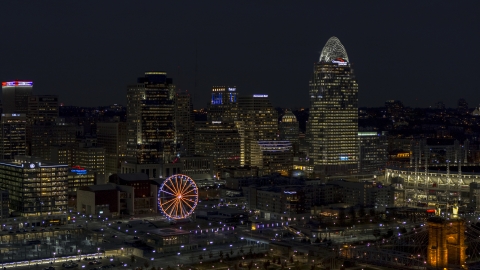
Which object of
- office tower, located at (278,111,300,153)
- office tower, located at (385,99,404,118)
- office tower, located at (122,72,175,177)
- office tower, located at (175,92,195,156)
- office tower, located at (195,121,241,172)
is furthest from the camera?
office tower, located at (385,99,404,118)

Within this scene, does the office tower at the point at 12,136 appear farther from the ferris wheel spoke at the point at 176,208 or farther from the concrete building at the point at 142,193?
the ferris wheel spoke at the point at 176,208

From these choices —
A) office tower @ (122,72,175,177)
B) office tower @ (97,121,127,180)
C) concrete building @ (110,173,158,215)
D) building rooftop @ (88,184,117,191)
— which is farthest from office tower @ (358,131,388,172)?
building rooftop @ (88,184,117,191)

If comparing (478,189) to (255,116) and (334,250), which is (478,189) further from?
(255,116)

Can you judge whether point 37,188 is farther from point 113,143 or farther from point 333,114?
point 333,114

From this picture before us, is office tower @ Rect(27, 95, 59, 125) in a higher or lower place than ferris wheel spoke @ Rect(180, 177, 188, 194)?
higher

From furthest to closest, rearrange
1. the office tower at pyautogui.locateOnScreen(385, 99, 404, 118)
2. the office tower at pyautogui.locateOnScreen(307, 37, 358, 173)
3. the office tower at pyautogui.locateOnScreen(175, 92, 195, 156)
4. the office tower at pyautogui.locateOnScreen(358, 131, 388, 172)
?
the office tower at pyautogui.locateOnScreen(385, 99, 404, 118) → the office tower at pyautogui.locateOnScreen(175, 92, 195, 156) → the office tower at pyautogui.locateOnScreen(358, 131, 388, 172) → the office tower at pyautogui.locateOnScreen(307, 37, 358, 173)

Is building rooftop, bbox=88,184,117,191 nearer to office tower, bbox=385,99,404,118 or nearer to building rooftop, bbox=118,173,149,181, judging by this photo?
building rooftop, bbox=118,173,149,181

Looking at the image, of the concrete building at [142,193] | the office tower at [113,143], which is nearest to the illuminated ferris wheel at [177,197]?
the concrete building at [142,193]

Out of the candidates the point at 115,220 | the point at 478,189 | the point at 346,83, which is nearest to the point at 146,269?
the point at 115,220
